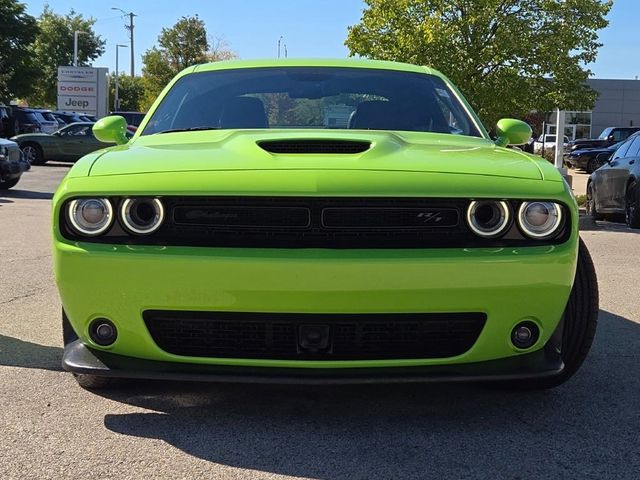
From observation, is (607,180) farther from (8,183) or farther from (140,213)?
(8,183)

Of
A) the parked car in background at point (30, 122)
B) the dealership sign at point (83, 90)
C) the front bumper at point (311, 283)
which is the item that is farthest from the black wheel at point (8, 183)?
the dealership sign at point (83, 90)

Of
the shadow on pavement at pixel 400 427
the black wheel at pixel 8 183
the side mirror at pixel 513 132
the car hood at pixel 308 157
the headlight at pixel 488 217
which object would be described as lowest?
the black wheel at pixel 8 183

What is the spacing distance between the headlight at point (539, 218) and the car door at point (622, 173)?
28.8ft

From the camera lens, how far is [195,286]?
266cm

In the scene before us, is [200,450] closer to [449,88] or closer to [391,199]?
[391,199]

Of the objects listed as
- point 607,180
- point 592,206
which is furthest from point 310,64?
point 592,206

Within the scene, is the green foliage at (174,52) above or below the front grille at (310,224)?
above

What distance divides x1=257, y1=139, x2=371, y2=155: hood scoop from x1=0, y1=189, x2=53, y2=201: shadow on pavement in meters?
11.6

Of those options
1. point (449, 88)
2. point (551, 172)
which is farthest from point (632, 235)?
point (551, 172)

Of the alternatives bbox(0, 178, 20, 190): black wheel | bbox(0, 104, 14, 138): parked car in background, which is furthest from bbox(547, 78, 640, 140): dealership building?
bbox(0, 178, 20, 190): black wheel

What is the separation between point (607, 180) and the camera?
11.6 metres

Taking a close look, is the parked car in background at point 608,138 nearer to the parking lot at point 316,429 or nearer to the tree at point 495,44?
the tree at point 495,44

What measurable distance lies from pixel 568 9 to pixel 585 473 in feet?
41.0

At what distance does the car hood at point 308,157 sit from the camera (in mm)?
2826
